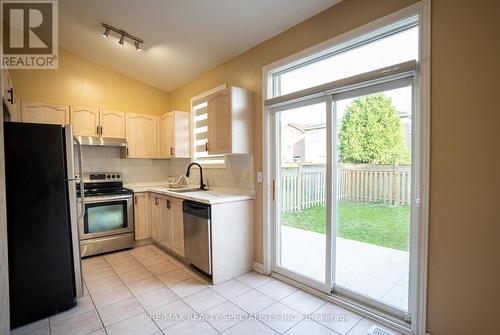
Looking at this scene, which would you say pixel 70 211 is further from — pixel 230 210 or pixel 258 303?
pixel 258 303

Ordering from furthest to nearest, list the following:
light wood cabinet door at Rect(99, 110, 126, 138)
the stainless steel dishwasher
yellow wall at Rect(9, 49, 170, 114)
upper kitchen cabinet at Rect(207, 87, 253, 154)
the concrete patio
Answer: light wood cabinet door at Rect(99, 110, 126, 138)
yellow wall at Rect(9, 49, 170, 114)
upper kitchen cabinet at Rect(207, 87, 253, 154)
the stainless steel dishwasher
the concrete patio

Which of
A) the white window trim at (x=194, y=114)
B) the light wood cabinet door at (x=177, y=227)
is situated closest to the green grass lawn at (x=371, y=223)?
the white window trim at (x=194, y=114)

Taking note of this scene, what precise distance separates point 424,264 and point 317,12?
7.57 ft

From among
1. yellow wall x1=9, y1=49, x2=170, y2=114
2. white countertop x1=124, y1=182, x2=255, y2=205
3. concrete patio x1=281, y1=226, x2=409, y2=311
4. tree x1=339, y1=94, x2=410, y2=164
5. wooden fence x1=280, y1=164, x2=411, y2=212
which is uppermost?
yellow wall x1=9, y1=49, x2=170, y2=114

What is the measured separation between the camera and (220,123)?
9.86 ft

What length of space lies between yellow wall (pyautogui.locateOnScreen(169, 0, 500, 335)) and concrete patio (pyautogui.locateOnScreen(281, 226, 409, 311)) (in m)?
0.36

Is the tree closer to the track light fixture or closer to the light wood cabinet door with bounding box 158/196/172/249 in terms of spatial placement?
the light wood cabinet door with bounding box 158/196/172/249

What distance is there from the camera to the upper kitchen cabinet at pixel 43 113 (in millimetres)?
3418

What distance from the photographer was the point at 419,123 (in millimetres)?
1774

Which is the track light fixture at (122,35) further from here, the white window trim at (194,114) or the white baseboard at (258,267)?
the white baseboard at (258,267)

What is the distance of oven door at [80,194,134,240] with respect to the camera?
3.42 metres

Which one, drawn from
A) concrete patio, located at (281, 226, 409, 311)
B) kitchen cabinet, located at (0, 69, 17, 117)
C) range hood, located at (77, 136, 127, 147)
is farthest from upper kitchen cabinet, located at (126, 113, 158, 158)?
concrete patio, located at (281, 226, 409, 311)

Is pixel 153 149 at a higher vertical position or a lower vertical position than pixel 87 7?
lower

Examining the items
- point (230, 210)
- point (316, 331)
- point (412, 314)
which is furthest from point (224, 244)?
point (412, 314)
